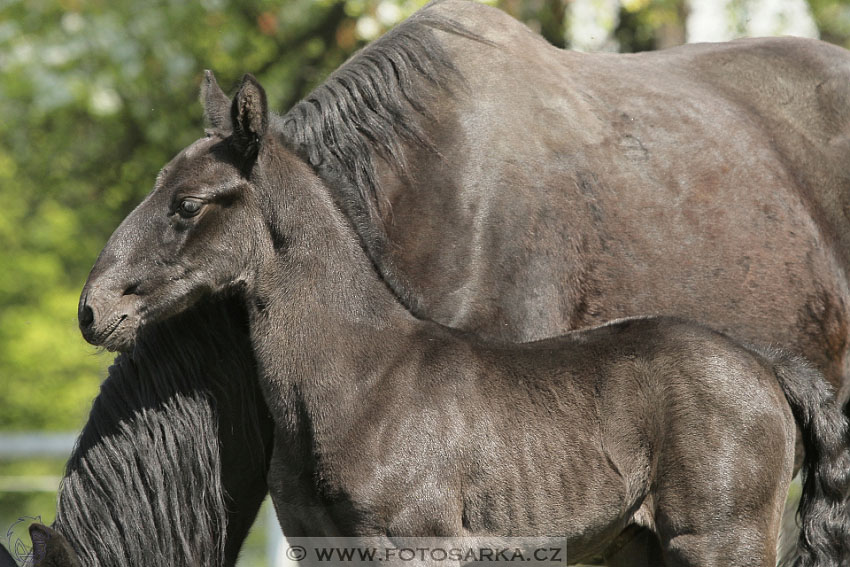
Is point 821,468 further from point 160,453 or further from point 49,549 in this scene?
point 49,549

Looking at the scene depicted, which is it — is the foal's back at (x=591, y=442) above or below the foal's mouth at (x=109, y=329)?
below

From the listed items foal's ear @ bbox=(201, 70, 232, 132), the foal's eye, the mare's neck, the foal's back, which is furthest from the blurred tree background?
the foal's back

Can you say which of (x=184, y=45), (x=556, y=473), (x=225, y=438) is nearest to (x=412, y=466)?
(x=556, y=473)

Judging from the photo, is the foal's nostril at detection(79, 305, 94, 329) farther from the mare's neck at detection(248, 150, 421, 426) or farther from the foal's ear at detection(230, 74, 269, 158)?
the foal's ear at detection(230, 74, 269, 158)

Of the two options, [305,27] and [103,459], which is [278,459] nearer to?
[103,459]

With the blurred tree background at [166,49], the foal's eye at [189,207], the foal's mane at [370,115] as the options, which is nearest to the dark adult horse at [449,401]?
the foal's eye at [189,207]

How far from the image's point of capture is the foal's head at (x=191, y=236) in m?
3.44

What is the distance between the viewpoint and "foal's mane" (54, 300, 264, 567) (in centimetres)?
383

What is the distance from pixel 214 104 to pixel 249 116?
265 mm

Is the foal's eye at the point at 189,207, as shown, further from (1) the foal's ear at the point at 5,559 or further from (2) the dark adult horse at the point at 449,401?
(1) the foal's ear at the point at 5,559

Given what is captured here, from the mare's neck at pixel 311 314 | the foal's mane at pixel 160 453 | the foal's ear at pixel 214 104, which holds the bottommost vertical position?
the foal's mane at pixel 160 453

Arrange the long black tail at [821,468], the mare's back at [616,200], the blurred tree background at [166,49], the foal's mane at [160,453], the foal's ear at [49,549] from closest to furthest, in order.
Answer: the foal's ear at [49,549], the long black tail at [821,468], the foal's mane at [160,453], the mare's back at [616,200], the blurred tree background at [166,49]

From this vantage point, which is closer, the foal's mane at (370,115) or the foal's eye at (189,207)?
the foal's eye at (189,207)

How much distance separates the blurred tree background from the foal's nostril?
5.84 meters
